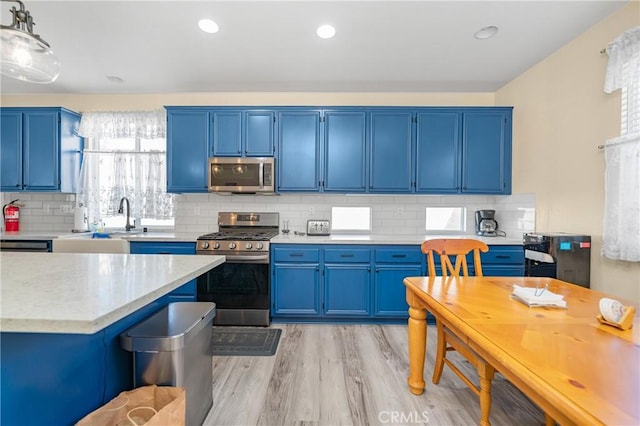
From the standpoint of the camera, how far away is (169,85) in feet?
11.5

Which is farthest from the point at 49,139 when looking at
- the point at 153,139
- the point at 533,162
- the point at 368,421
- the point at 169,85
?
the point at 533,162

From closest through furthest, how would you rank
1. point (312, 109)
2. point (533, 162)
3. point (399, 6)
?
point (399, 6), point (533, 162), point (312, 109)

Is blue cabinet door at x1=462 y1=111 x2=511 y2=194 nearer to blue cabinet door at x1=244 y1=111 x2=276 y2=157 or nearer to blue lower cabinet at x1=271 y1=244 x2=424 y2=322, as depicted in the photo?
blue lower cabinet at x1=271 y1=244 x2=424 y2=322

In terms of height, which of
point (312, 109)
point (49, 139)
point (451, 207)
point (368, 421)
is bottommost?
point (368, 421)

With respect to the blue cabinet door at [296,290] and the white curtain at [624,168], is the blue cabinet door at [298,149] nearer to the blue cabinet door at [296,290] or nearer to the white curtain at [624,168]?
the blue cabinet door at [296,290]

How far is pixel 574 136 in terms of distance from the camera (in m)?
2.49

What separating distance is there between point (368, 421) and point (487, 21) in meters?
2.94

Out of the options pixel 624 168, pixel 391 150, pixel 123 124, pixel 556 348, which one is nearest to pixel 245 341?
pixel 556 348

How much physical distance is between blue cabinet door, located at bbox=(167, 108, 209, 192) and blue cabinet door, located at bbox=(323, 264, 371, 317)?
71.0 inches

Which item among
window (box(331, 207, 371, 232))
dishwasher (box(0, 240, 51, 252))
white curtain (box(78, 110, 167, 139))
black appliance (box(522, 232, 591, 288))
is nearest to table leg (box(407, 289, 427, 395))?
black appliance (box(522, 232, 591, 288))

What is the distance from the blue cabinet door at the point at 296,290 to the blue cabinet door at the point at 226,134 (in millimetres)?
1467

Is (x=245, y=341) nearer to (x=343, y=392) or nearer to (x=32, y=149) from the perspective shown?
(x=343, y=392)

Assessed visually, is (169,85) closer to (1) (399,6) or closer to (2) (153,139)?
(2) (153,139)

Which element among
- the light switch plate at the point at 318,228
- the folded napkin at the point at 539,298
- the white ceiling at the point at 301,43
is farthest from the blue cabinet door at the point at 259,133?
the folded napkin at the point at 539,298
